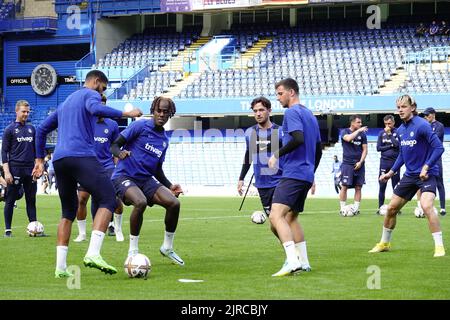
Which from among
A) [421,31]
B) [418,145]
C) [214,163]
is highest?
[421,31]

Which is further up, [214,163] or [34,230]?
[34,230]

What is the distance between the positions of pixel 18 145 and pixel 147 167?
19.6 ft

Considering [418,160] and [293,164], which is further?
[418,160]

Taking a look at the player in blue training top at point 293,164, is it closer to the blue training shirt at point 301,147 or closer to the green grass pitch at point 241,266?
the blue training shirt at point 301,147

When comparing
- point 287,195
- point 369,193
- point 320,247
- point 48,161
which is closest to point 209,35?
Answer: point 48,161

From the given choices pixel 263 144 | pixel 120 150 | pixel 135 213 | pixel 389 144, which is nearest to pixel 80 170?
pixel 135 213

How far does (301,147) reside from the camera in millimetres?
12141

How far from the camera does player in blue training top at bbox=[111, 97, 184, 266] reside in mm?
13281

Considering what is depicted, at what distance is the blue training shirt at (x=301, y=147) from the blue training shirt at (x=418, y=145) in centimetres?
287

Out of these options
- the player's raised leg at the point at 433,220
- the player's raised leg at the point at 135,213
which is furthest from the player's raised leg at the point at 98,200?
the player's raised leg at the point at 433,220

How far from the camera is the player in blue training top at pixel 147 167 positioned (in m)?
13.3

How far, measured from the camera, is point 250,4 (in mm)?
53156

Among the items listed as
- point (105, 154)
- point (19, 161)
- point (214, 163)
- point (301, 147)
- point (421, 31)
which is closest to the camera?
point (301, 147)

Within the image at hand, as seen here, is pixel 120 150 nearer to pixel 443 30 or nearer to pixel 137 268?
pixel 137 268
